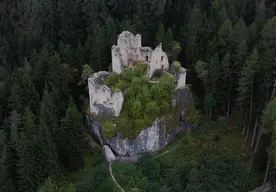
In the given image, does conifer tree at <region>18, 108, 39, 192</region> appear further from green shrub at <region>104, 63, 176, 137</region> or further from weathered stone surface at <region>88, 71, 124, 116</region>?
green shrub at <region>104, 63, 176, 137</region>

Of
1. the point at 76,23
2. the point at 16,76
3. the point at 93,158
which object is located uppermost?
the point at 76,23

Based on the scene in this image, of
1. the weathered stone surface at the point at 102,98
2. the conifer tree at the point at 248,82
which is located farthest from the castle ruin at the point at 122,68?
the conifer tree at the point at 248,82

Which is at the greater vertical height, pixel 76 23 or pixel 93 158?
pixel 76 23

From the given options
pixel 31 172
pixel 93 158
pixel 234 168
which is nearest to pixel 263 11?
pixel 234 168

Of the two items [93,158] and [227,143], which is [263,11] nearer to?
[227,143]

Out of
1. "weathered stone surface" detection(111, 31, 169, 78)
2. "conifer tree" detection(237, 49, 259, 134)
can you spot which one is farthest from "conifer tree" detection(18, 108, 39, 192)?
"conifer tree" detection(237, 49, 259, 134)

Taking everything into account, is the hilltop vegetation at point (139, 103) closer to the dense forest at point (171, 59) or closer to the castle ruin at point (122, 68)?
the castle ruin at point (122, 68)

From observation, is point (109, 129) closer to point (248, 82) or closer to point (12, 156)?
point (12, 156)
